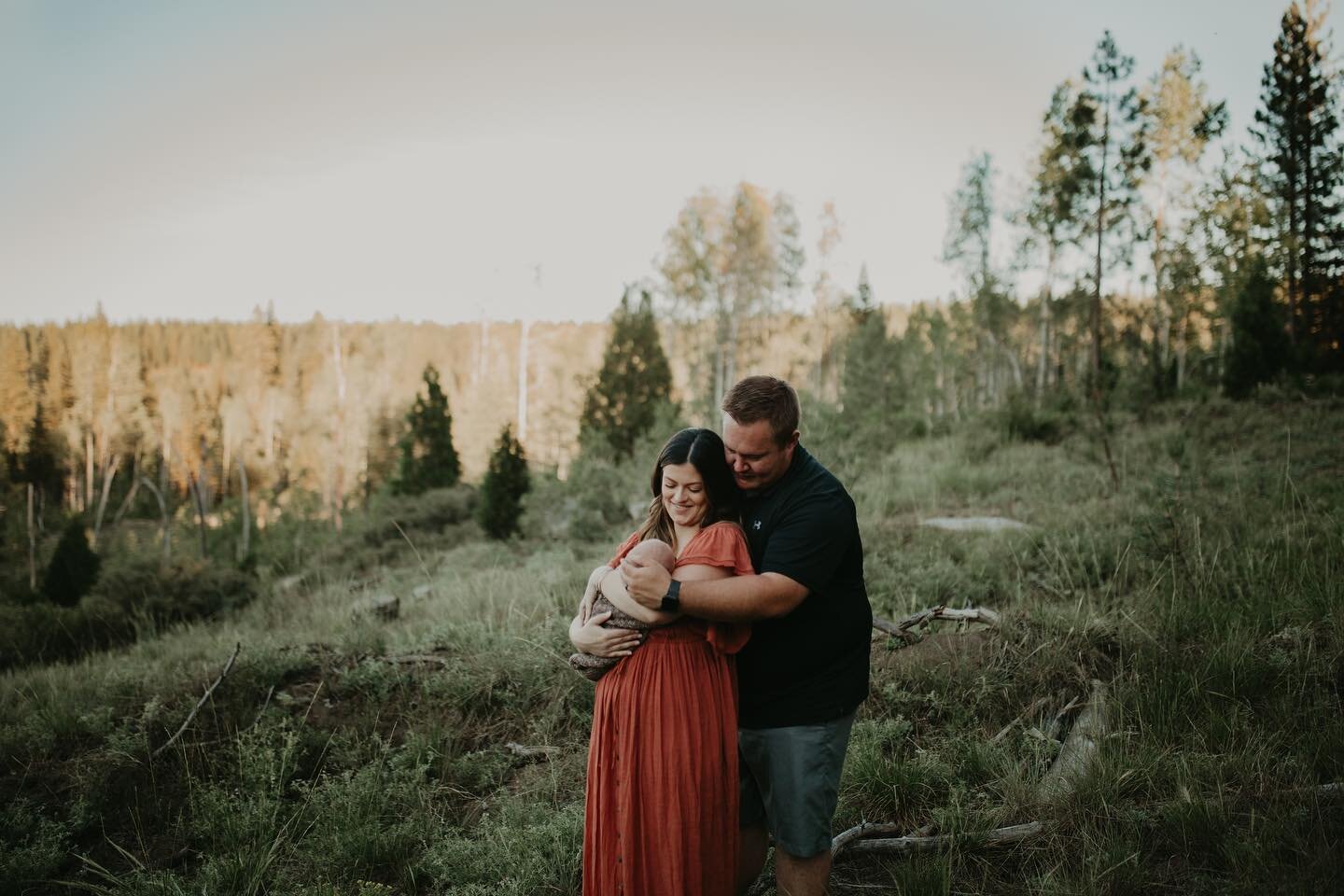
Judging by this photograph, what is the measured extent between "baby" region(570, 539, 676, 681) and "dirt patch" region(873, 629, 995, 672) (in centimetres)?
268

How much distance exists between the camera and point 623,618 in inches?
95.0

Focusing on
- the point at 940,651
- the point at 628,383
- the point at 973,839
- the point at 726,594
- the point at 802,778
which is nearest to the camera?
the point at 726,594

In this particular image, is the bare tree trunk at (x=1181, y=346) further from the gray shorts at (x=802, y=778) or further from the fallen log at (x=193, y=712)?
the fallen log at (x=193, y=712)

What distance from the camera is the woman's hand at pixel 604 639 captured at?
237 centimetres

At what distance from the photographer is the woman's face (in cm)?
246

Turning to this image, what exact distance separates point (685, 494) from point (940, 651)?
2897mm

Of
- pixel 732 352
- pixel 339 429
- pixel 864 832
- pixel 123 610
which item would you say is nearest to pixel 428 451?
pixel 732 352

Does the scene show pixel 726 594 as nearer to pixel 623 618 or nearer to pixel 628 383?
pixel 623 618

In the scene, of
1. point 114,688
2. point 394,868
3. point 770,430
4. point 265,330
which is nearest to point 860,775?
point 770,430

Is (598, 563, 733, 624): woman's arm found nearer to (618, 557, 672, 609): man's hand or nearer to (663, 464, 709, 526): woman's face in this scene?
(618, 557, 672, 609): man's hand

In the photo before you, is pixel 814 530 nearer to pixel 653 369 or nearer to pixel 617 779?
pixel 617 779

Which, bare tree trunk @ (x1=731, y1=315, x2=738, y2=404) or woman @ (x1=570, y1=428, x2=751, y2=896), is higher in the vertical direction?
bare tree trunk @ (x1=731, y1=315, x2=738, y2=404)

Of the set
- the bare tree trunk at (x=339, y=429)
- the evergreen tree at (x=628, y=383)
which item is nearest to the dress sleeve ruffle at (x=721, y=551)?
the evergreen tree at (x=628, y=383)

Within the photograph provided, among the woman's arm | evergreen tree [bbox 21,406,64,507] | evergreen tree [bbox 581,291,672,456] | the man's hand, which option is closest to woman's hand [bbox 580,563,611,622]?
the woman's arm
